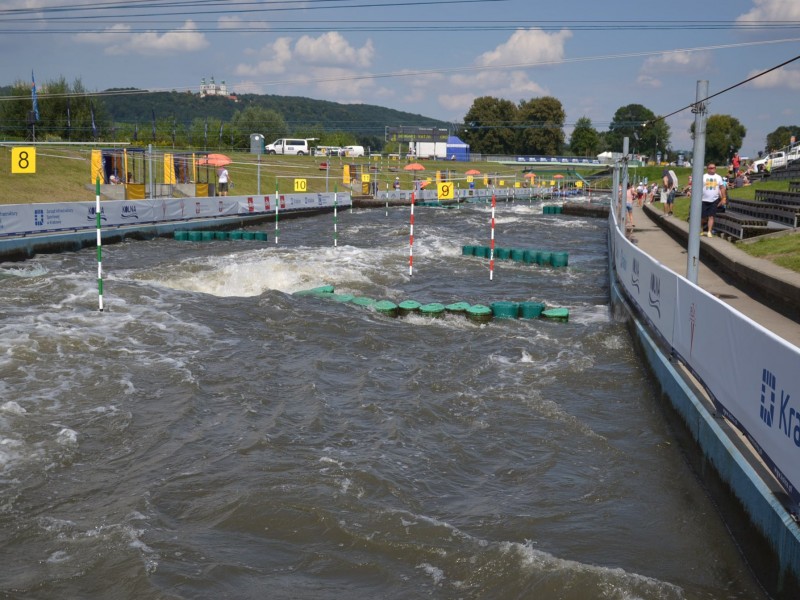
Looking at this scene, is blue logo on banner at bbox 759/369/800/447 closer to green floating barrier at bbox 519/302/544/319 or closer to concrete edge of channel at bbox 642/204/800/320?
concrete edge of channel at bbox 642/204/800/320

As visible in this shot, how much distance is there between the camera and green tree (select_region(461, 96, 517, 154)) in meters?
163

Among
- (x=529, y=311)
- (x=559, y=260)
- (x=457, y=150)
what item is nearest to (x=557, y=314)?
(x=529, y=311)

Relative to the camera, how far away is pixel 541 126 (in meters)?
156

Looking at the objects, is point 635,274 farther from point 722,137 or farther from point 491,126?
point 491,126

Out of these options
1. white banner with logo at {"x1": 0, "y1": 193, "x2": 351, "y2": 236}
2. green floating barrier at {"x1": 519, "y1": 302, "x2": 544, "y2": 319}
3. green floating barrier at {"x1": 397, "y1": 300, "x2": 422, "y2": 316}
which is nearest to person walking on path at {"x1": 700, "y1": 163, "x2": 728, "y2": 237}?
green floating barrier at {"x1": 519, "y1": 302, "x2": 544, "y2": 319}

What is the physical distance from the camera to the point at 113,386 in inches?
482

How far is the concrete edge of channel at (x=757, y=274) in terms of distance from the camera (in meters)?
13.3

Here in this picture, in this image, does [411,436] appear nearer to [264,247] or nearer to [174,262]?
[174,262]

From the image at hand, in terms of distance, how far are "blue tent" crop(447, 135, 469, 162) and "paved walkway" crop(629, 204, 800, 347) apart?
109210 millimetres

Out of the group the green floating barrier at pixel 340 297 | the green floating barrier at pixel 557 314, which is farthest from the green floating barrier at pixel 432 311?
the green floating barrier at pixel 557 314

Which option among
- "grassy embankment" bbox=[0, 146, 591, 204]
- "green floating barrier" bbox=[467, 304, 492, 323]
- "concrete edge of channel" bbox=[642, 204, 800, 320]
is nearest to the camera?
"concrete edge of channel" bbox=[642, 204, 800, 320]

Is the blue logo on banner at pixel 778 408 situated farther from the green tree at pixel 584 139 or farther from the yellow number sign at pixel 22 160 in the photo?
the green tree at pixel 584 139

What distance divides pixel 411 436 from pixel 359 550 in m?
3.20

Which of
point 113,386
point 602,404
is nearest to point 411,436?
point 602,404
